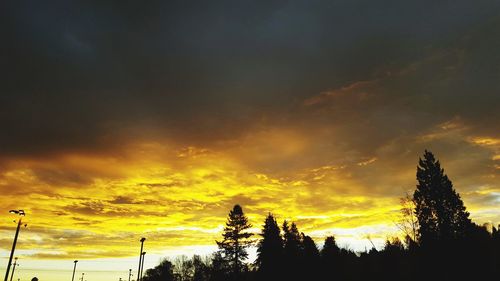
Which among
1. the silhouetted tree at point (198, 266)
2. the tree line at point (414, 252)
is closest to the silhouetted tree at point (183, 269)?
the silhouetted tree at point (198, 266)

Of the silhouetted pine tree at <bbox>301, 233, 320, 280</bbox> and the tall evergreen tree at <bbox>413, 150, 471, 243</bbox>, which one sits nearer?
the tall evergreen tree at <bbox>413, 150, 471, 243</bbox>

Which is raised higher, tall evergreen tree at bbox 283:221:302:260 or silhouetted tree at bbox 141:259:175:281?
silhouetted tree at bbox 141:259:175:281

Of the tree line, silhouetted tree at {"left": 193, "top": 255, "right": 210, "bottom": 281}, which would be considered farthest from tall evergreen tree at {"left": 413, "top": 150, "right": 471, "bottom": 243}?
silhouetted tree at {"left": 193, "top": 255, "right": 210, "bottom": 281}

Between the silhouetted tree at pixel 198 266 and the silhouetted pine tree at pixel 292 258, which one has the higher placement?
the silhouetted tree at pixel 198 266

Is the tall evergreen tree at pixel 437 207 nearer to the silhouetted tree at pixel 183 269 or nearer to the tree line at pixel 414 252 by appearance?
the tree line at pixel 414 252

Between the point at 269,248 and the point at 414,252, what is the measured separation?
22.3 meters

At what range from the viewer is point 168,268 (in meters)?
154

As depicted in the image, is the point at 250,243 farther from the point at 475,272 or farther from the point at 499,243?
the point at 499,243

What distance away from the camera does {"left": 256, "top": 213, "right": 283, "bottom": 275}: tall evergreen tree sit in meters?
58.8

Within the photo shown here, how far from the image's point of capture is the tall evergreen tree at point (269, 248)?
58781 mm

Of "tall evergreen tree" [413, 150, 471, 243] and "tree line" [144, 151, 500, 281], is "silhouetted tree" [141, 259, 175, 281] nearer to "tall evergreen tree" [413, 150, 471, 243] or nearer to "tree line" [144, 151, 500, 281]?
"tree line" [144, 151, 500, 281]

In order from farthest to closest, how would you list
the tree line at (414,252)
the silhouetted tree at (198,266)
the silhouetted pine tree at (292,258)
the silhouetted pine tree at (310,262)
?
the silhouetted tree at (198,266) → the silhouetted pine tree at (310,262) → the silhouetted pine tree at (292,258) → the tree line at (414,252)

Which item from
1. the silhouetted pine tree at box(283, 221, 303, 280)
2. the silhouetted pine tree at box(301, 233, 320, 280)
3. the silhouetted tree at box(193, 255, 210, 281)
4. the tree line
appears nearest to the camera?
the tree line

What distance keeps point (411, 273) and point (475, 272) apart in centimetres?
815
